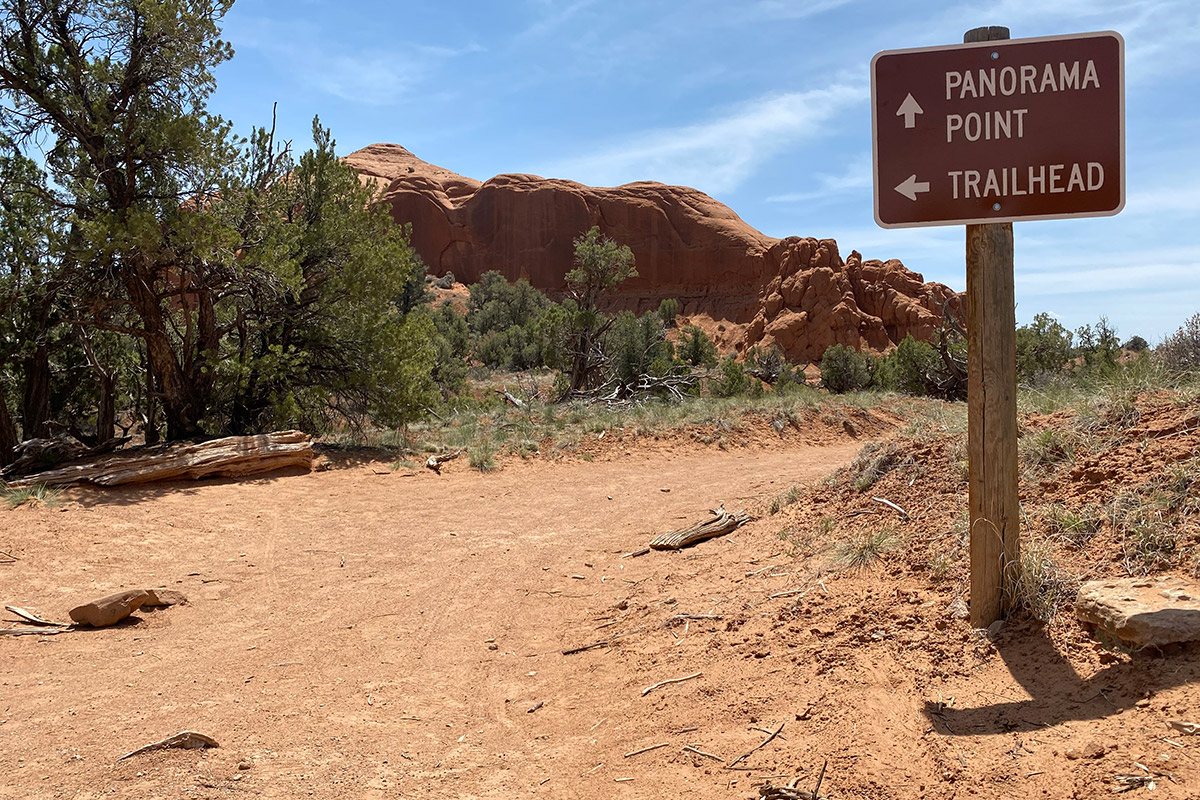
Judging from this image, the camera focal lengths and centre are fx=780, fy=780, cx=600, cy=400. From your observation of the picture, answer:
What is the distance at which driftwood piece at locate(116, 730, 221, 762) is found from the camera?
129 inches

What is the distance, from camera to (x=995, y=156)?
2939 millimetres

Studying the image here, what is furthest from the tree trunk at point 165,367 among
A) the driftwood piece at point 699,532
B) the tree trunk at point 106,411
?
the driftwood piece at point 699,532

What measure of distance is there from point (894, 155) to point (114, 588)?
21.9 ft

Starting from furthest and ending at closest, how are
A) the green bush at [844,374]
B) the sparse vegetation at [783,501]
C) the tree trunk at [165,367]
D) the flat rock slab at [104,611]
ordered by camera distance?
the green bush at [844,374], the tree trunk at [165,367], the sparse vegetation at [783,501], the flat rock slab at [104,611]

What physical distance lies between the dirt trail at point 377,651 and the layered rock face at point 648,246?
4521 cm

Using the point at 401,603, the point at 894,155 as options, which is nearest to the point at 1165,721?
the point at 894,155

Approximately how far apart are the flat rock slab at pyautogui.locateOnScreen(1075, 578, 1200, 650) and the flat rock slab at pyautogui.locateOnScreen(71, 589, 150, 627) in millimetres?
5842

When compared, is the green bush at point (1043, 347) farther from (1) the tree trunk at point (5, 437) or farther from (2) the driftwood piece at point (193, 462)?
(1) the tree trunk at point (5, 437)

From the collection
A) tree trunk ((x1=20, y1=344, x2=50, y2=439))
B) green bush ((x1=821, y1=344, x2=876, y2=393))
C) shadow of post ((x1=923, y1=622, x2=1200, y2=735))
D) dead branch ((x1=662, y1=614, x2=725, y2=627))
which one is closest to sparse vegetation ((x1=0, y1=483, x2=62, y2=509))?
tree trunk ((x1=20, y1=344, x2=50, y2=439))

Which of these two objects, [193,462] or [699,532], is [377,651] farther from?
[193,462]

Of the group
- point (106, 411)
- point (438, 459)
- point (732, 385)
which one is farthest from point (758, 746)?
point (732, 385)

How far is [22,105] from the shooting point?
10.4 metres

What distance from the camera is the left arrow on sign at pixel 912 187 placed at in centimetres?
299

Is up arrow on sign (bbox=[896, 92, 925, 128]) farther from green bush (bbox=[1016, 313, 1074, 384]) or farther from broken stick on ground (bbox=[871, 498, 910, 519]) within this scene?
green bush (bbox=[1016, 313, 1074, 384])
